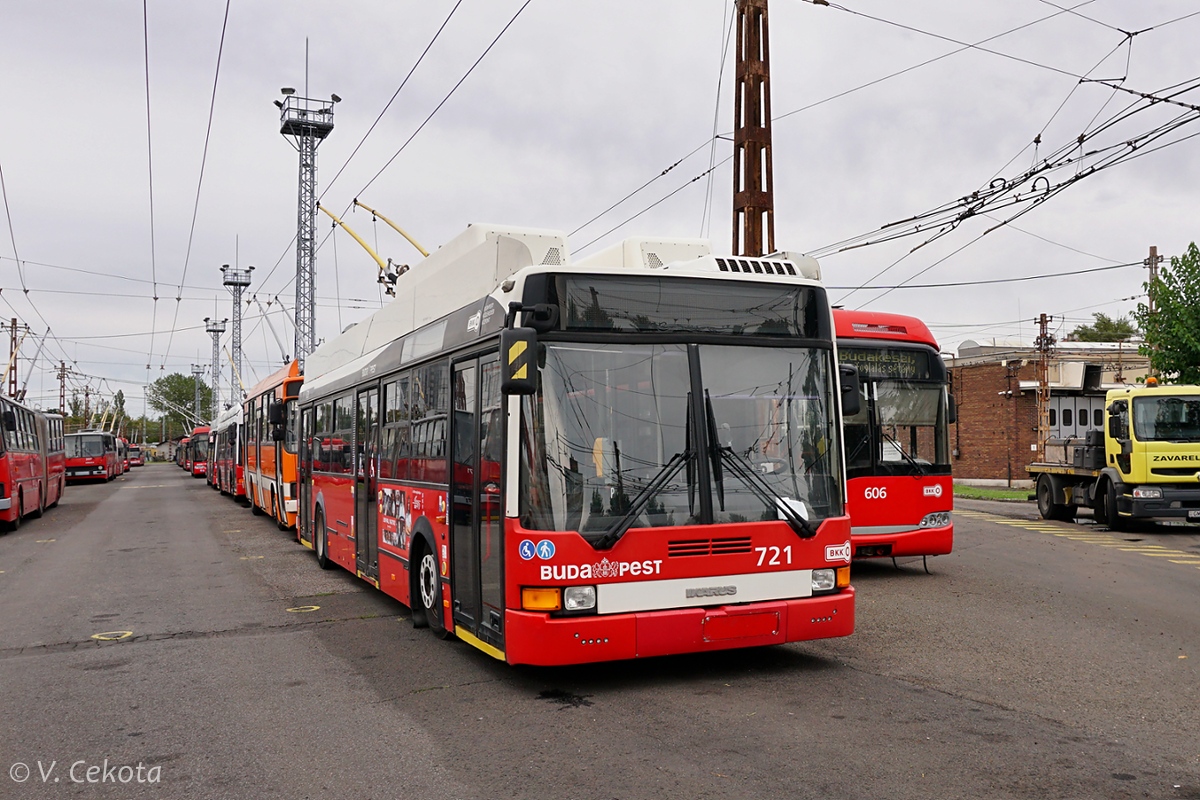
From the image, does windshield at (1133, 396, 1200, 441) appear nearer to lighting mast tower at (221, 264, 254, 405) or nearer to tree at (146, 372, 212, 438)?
lighting mast tower at (221, 264, 254, 405)

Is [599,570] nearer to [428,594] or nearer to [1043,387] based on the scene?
[428,594]

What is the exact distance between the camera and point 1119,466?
20.3 meters

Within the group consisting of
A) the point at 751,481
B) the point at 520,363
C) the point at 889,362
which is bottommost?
the point at 751,481

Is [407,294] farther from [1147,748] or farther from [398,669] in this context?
[1147,748]

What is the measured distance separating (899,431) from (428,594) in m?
6.69

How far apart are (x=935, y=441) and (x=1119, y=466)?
9.10 m

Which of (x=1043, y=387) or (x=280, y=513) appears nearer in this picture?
(x=280, y=513)

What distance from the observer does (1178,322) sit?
27.8 m

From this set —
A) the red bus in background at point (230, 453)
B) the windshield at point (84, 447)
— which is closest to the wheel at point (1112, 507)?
the red bus in background at point (230, 453)

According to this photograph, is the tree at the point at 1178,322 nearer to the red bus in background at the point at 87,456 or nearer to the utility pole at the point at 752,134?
the utility pole at the point at 752,134

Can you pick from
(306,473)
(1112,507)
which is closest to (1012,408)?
(1112,507)

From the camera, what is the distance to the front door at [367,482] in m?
Answer: 11.4

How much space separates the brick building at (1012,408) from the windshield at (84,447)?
1640 inches

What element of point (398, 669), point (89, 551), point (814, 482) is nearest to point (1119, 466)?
point (814, 482)
